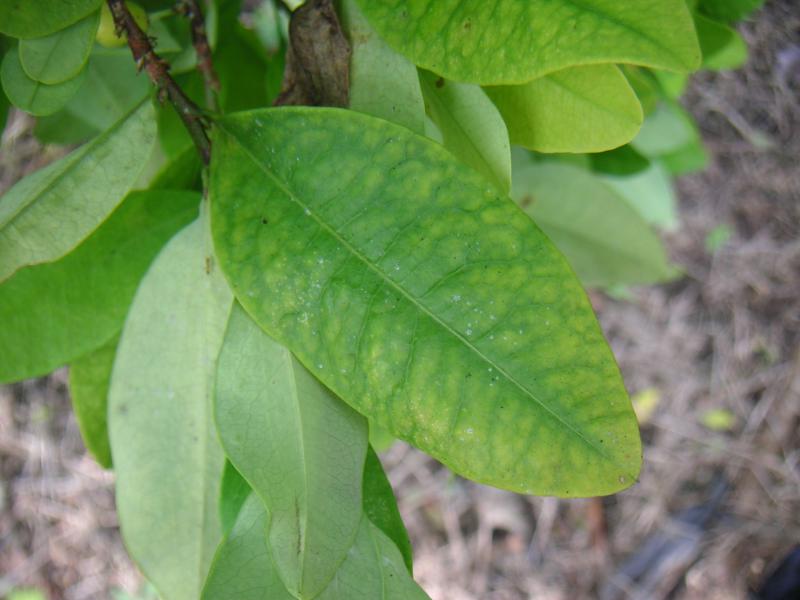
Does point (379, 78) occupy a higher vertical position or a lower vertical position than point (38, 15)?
lower

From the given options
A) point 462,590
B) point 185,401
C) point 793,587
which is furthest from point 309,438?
point 793,587

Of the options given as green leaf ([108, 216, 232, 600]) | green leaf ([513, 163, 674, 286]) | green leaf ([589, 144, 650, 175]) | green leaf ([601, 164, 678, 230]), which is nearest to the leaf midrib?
green leaf ([108, 216, 232, 600])

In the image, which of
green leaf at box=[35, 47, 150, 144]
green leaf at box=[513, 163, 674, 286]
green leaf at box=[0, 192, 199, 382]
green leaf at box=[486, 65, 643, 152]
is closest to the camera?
green leaf at box=[486, 65, 643, 152]

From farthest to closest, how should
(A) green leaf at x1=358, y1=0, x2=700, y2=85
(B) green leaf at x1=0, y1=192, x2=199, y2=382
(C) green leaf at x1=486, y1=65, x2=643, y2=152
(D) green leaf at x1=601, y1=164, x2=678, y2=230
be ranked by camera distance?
(D) green leaf at x1=601, y1=164, x2=678, y2=230, (B) green leaf at x1=0, y1=192, x2=199, y2=382, (C) green leaf at x1=486, y1=65, x2=643, y2=152, (A) green leaf at x1=358, y1=0, x2=700, y2=85

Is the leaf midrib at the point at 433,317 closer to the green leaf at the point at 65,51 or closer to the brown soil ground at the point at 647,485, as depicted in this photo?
the green leaf at the point at 65,51

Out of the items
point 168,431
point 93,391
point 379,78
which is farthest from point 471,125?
point 93,391

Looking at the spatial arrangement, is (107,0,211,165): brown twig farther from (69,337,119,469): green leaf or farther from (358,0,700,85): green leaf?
(69,337,119,469): green leaf

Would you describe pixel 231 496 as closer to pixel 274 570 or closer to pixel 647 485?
pixel 274 570

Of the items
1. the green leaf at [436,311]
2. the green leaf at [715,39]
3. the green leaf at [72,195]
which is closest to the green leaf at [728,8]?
the green leaf at [715,39]
